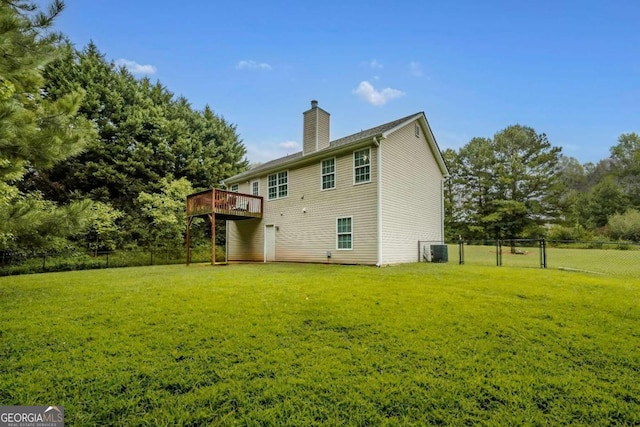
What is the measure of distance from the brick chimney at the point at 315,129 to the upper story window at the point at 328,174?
5.27ft

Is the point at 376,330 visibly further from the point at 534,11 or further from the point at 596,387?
the point at 534,11

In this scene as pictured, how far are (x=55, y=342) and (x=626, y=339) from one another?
700 cm

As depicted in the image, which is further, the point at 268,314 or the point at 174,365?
the point at 268,314

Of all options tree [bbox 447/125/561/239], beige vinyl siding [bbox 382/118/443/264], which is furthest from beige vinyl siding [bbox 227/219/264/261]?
tree [bbox 447/125/561/239]

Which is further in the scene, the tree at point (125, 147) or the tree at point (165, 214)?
the tree at point (165, 214)

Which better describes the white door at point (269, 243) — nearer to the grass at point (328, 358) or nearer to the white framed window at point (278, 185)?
the white framed window at point (278, 185)

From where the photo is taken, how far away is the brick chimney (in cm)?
1369

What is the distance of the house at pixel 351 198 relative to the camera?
10906mm

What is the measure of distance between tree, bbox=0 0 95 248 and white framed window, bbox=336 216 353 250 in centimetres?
808

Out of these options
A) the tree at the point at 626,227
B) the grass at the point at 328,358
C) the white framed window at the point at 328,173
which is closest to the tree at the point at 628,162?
the tree at the point at 626,227

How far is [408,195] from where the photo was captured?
1245 centimetres

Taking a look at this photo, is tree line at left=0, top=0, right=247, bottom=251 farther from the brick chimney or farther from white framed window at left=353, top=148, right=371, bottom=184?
white framed window at left=353, top=148, right=371, bottom=184

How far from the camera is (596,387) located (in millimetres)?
2629

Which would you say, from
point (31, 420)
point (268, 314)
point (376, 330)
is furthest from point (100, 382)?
point (376, 330)
